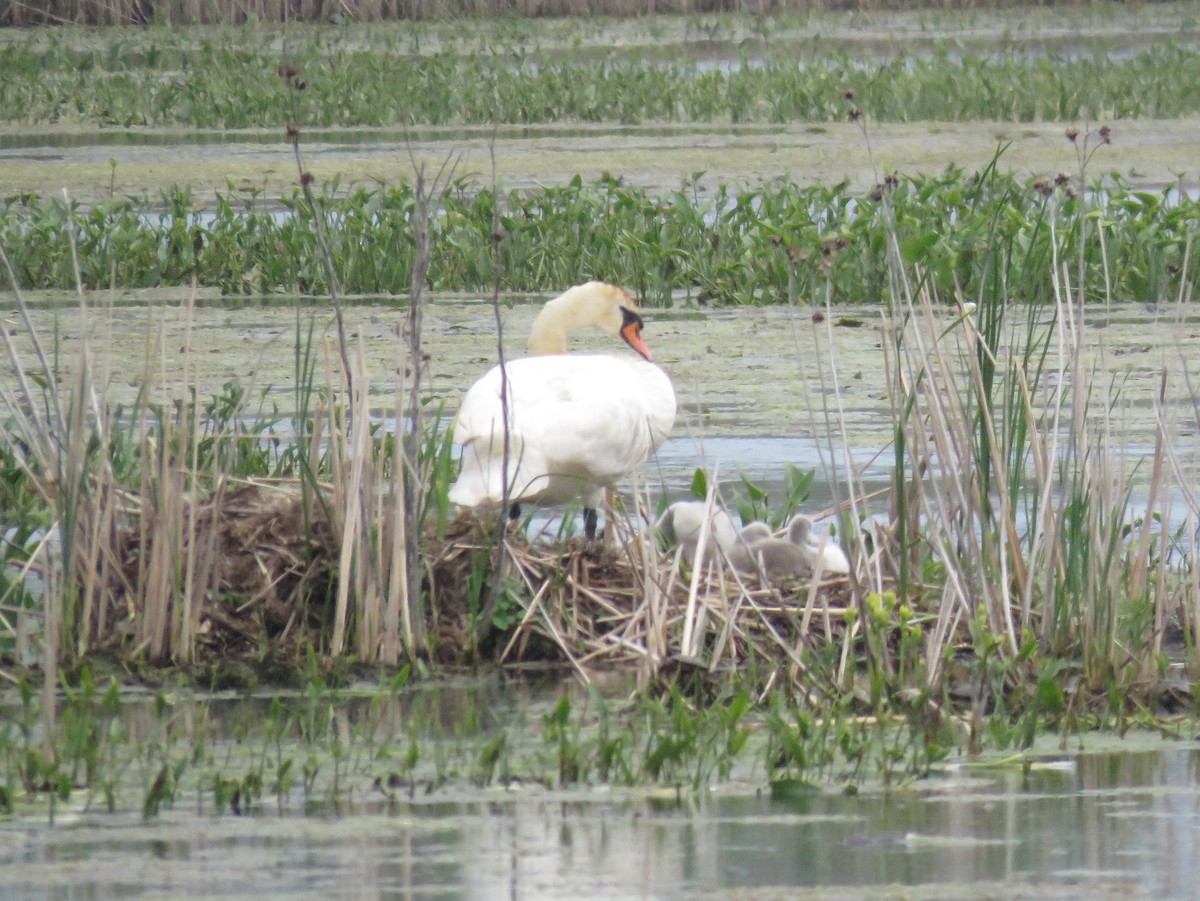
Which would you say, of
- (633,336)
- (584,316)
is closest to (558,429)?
(584,316)

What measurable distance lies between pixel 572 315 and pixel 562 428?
4.79 ft

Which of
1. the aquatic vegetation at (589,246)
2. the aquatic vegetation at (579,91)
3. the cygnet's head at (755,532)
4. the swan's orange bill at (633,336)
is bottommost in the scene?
the cygnet's head at (755,532)

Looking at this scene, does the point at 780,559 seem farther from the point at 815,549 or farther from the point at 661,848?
the point at 661,848

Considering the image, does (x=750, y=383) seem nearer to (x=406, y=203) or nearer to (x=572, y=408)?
(x=572, y=408)

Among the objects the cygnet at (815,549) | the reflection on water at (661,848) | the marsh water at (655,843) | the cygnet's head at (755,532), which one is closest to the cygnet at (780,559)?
the cygnet at (815,549)

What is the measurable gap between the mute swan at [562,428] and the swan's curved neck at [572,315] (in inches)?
29.0

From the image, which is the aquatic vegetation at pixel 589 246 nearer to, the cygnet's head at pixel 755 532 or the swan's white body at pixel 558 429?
the swan's white body at pixel 558 429

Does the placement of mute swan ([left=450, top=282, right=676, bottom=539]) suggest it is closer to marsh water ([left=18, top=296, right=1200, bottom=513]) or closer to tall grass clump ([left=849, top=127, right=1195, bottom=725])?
marsh water ([left=18, top=296, right=1200, bottom=513])

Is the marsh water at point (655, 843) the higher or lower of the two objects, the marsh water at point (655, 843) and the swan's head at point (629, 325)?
the lower

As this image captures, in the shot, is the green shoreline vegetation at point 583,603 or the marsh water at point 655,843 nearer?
the marsh water at point 655,843

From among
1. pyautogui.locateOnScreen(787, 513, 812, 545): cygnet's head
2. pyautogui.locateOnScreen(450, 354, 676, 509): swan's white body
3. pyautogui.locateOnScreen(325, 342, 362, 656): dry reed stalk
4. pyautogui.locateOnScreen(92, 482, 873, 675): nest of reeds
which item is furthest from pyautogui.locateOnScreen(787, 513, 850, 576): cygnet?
pyautogui.locateOnScreen(325, 342, 362, 656): dry reed stalk

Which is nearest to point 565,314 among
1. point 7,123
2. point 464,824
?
point 464,824

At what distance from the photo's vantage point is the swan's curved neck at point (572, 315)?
7.40 meters

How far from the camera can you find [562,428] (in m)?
6.11
